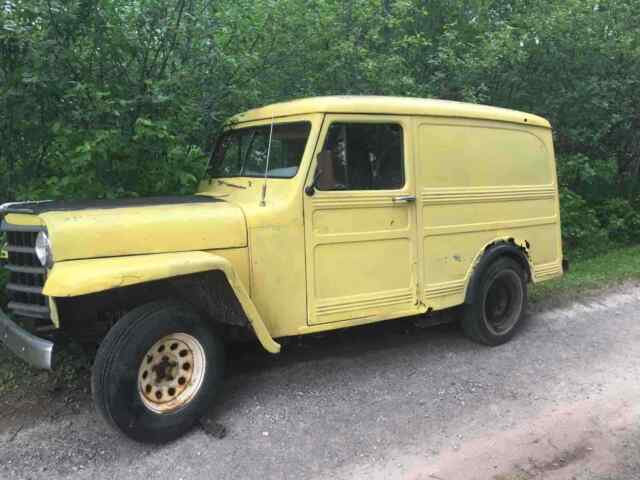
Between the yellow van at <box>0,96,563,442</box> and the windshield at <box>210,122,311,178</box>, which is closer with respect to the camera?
the yellow van at <box>0,96,563,442</box>

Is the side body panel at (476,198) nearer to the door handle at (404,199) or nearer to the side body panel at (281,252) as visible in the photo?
the door handle at (404,199)

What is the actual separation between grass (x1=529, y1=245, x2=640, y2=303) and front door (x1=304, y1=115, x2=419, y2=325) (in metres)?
3.05

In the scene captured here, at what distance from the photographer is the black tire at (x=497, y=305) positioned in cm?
529

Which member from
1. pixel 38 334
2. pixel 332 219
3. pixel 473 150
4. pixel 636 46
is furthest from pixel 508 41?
pixel 38 334

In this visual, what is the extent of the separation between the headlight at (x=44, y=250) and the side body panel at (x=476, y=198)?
2.78 m

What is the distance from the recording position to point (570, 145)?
9.91 meters

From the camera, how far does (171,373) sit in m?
3.70

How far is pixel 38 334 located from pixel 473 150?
3808 millimetres

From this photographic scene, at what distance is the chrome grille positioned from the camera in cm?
354

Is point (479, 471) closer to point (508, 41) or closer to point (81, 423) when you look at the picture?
point (81, 423)

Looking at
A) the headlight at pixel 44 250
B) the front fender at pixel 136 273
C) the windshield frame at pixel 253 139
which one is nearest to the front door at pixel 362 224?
the windshield frame at pixel 253 139

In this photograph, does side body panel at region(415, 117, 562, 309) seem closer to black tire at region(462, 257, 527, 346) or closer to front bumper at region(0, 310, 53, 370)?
black tire at region(462, 257, 527, 346)

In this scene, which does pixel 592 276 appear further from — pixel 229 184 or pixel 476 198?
pixel 229 184

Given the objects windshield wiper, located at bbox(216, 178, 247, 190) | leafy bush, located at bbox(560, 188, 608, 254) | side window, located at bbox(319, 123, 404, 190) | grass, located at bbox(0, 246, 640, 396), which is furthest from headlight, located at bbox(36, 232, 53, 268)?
leafy bush, located at bbox(560, 188, 608, 254)
